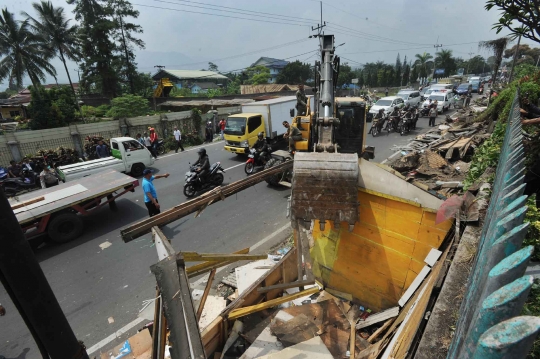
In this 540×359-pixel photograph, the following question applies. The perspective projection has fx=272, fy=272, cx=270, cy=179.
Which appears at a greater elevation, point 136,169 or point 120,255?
point 136,169

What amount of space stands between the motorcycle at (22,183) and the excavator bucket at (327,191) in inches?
396

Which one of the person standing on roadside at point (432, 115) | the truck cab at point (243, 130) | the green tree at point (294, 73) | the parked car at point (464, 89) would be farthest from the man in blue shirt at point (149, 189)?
the green tree at point (294, 73)

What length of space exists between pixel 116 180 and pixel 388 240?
23.8 ft

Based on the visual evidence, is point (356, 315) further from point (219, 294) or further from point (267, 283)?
point (219, 294)

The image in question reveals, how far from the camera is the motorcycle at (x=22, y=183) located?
9.93m

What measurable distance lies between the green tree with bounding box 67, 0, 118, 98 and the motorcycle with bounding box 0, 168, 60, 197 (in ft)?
69.8

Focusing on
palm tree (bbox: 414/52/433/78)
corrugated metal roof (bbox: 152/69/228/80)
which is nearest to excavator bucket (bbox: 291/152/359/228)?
corrugated metal roof (bbox: 152/69/228/80)

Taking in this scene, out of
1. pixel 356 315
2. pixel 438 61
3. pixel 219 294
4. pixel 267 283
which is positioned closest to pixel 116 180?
pixel 219 294

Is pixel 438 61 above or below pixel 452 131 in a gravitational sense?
above

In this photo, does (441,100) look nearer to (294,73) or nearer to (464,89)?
(464,89)

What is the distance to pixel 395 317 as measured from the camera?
138 inches

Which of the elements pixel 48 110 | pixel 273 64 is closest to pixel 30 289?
pixel 48 110

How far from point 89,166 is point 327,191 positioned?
9205mm

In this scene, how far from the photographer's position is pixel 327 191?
349cm
